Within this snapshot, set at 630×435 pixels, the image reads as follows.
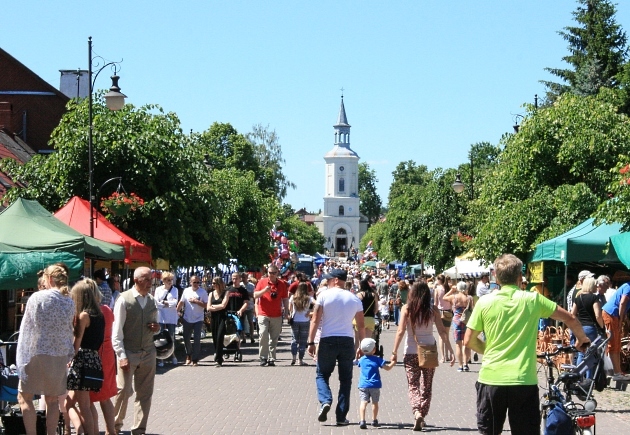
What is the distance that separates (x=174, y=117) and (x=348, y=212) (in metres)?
167

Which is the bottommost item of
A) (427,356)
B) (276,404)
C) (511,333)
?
(276,404)

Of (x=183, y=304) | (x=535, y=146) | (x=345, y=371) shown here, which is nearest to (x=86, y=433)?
(x=345, y=371)

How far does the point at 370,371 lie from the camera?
11.6 metres

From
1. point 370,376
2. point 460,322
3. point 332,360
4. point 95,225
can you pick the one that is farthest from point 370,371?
point 95,225

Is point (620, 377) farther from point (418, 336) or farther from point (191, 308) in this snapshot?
point (191, 308)

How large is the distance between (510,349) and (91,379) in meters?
4.36

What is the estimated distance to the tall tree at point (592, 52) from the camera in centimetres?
4909

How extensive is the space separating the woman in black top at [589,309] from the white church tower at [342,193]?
169 metres

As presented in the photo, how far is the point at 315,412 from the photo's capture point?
12.7m

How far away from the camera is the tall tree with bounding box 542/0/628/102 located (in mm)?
49094

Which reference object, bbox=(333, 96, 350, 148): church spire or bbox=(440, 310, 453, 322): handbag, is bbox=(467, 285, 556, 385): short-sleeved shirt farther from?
bbox=(333, 96, 350, 148): church spire

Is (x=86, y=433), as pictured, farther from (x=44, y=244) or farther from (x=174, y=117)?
(x=174, y=117)

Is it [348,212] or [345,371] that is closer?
[345,371]

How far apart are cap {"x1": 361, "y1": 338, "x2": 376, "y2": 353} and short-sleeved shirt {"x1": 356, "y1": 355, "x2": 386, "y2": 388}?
126mm
